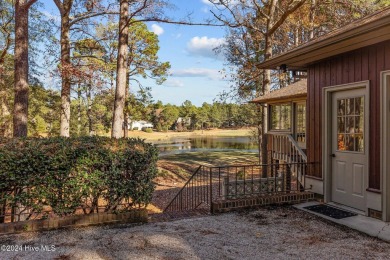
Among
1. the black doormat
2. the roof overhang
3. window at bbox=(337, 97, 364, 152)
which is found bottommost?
the black doormat

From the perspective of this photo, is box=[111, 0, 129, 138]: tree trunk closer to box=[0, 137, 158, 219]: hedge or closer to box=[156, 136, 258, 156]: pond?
box=[0, 137, 158, 219]: hedge

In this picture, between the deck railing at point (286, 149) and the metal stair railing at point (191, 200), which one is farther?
the deck railing at point (286, 149)

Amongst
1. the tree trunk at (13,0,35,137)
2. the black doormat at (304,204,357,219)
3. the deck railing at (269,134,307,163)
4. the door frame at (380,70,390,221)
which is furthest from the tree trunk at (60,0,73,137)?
the door frame at (380,70,390,221)

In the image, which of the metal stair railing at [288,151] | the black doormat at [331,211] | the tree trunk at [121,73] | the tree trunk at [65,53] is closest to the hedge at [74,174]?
the black doormat at [331,211]

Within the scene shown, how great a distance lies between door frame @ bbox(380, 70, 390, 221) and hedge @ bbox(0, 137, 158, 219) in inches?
144

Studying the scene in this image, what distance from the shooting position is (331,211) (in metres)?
5.13

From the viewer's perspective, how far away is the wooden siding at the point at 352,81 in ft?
15.1

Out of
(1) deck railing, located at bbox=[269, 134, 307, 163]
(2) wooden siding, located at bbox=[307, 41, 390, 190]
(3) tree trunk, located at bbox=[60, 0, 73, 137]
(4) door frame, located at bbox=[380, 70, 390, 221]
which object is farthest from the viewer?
(3) tree trunk, located at bbox=[60, 0, 73, 137]

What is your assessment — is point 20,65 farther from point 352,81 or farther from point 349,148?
point 349,148

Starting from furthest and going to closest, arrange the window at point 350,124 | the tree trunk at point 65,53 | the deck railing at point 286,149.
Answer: the tree trunk at point 65,53
the deck railing at point 286,149
the window at point 350,124

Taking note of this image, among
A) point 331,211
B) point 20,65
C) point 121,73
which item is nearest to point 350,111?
point 331,211

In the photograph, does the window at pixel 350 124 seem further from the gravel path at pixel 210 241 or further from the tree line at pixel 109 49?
the tree line at pixel 109 49

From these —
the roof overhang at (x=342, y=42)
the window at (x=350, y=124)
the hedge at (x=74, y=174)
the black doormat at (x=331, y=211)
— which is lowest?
the black doormat at (x=331, y=211)

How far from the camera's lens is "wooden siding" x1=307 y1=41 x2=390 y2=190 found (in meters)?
4.60
